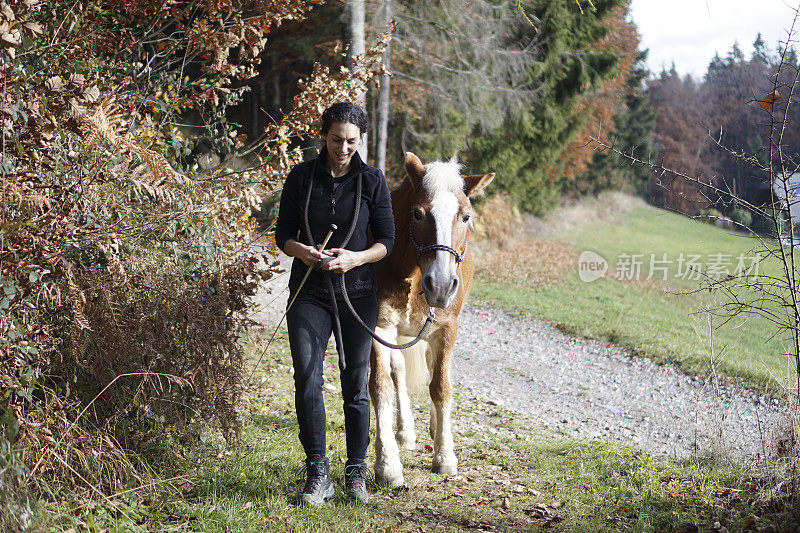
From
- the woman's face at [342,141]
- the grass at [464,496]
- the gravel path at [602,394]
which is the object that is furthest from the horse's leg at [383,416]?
the gravel path at [602,394]

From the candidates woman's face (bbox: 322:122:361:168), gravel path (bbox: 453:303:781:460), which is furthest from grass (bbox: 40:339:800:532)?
woman's face (bbox: 322:122:361:168)

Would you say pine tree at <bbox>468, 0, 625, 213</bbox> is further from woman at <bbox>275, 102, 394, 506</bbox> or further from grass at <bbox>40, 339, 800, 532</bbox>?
woman at <bbox>275, 102, 394, 506</bbox>

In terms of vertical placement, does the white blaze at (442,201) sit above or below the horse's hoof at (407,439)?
above

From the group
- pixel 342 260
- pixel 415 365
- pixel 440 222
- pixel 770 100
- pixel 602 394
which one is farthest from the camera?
pixel 602 394

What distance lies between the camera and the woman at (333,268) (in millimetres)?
3609

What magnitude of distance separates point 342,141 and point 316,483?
1.94 meters

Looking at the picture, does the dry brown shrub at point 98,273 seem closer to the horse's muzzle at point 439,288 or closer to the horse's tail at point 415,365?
the horse's muzzle at point 439,288

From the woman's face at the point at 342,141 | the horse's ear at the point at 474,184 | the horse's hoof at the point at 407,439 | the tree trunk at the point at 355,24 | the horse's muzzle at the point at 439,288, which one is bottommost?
the horse's hoof at the point at 407,439

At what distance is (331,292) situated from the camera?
11.8ft

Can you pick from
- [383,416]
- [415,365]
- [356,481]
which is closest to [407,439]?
[415,365]

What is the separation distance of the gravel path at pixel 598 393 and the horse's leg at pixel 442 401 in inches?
54.5

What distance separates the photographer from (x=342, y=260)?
3.51 meters

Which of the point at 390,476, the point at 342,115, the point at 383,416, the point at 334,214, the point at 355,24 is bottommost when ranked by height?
the point at 390,476

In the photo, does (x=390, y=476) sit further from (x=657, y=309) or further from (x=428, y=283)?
(x=657, y=309)
